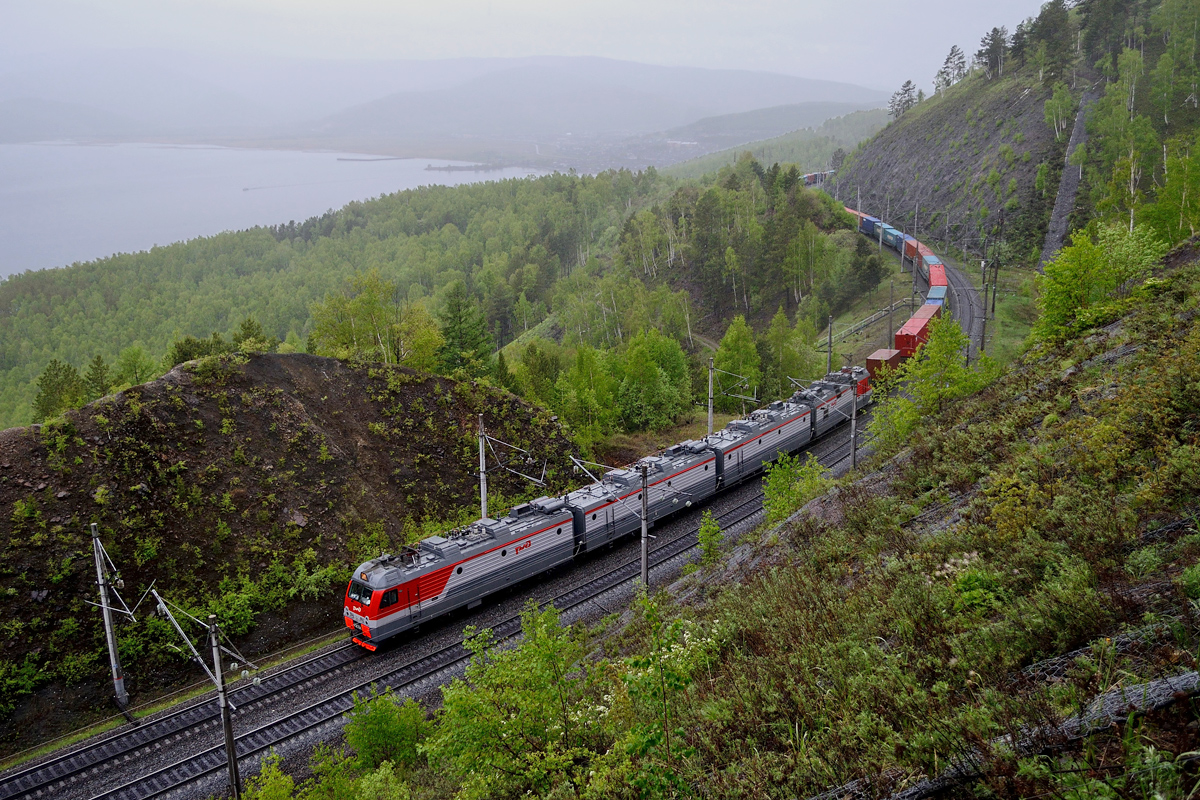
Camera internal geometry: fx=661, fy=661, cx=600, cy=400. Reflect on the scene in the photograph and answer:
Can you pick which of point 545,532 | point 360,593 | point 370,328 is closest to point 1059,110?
point 370,328

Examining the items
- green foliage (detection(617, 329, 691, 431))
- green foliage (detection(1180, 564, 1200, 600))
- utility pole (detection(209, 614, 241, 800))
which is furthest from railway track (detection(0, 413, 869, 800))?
green foliage (detection(617, 329, 691, 431))

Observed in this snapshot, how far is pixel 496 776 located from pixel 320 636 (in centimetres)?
1792

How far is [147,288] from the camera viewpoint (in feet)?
332

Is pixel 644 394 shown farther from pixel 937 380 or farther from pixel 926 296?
pixel 926 296

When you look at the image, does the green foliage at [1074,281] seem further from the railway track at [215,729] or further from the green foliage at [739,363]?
the green foliage at [739,363]

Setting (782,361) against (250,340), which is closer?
(250,340)

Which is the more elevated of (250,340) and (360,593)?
(250,340)

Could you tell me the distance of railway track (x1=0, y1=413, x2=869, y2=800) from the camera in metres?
17.6

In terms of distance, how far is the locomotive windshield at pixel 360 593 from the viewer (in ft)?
72.9

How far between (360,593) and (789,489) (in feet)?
54.0

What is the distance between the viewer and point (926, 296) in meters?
66.8

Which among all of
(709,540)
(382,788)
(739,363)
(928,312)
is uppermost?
(928,312)

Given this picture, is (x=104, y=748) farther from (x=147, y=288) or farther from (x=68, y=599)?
(x=147, y=288)

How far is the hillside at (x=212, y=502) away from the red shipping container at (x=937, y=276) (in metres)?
49.7
